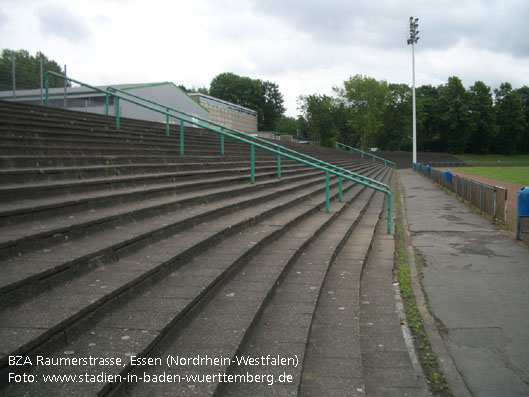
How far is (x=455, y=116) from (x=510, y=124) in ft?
41.4

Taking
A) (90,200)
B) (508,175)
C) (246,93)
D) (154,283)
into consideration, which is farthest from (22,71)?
(246,93)

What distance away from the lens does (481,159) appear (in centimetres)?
7262

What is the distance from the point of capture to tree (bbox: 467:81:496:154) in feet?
250

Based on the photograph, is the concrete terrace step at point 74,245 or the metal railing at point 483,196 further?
the metal railing at point 483,196

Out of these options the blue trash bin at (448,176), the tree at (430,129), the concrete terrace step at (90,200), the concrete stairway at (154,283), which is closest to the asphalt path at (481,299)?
the concrete stairway at (154,283)

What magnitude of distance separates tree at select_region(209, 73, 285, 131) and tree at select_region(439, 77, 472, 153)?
31.0 metres

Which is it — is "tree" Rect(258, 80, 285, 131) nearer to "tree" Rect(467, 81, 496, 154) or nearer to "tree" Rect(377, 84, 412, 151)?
"tree" Rect(377, 84, 412, 151)

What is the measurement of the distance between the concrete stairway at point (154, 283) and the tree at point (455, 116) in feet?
248

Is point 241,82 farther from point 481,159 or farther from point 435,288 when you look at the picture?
point 435,288

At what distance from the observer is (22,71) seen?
12.7 metres

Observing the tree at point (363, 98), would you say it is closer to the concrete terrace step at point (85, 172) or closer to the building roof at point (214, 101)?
the building roof at point (214, 101)

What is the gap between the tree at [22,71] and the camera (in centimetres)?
1213

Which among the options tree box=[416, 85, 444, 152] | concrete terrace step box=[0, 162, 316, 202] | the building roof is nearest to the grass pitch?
concrete terrace step box=[0, 162, 316, 202]

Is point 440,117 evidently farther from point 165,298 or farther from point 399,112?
point 165,298
